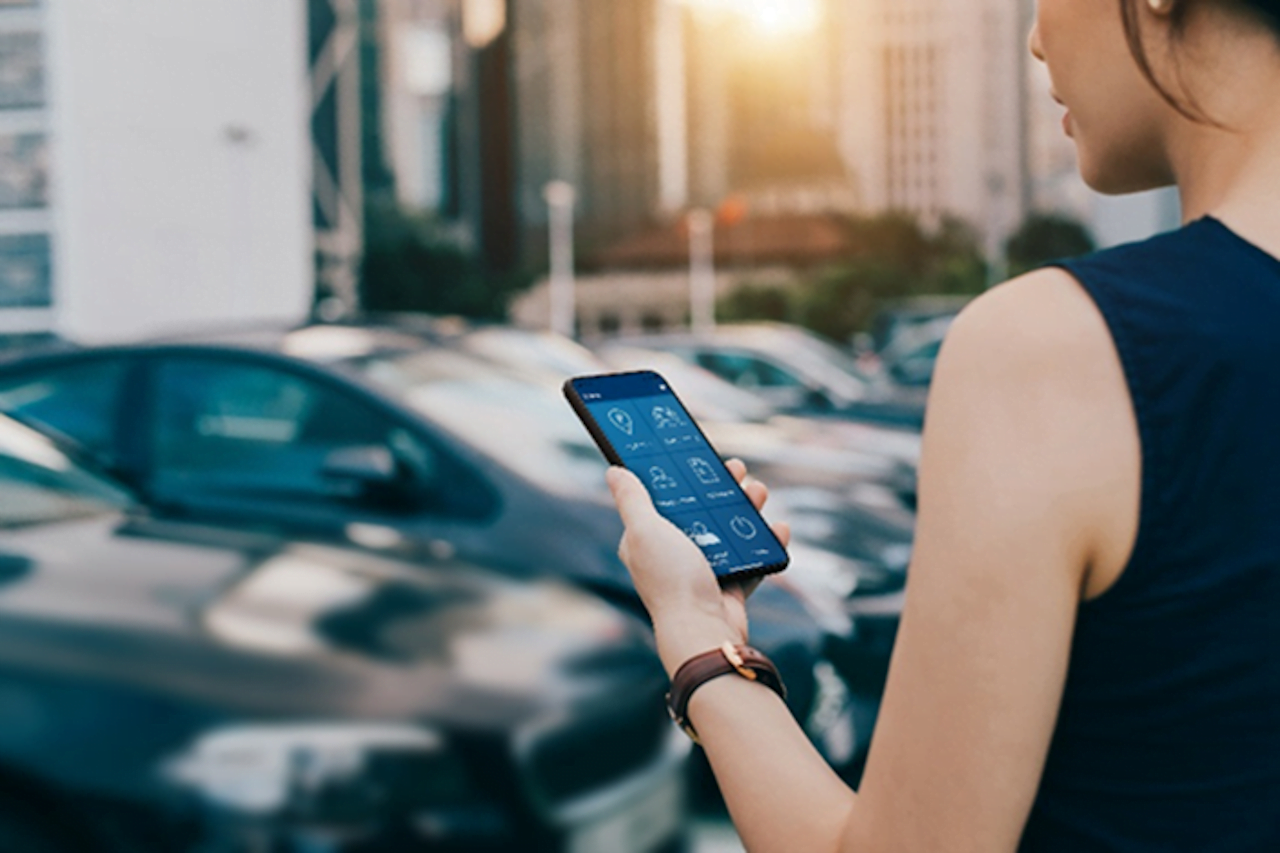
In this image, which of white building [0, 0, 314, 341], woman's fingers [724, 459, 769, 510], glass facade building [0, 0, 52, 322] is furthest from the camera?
white building [0, 0, 314, 341]

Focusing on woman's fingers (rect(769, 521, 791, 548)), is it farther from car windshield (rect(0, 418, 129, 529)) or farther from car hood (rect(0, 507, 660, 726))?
car windshield (rect(0, 418, 129, 529))

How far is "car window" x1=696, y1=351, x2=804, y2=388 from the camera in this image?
12.9 metres

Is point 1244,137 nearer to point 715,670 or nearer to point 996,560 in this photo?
point 996,560

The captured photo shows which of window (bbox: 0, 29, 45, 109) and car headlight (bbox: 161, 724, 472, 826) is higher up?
window (bbox: 0, 29, 45, 109)

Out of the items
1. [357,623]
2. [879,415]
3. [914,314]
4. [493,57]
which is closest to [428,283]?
[493,57]

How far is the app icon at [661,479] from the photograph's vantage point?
53.8 inches

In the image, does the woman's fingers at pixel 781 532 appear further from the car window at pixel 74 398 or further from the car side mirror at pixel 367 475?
the car window at pixel 74 398

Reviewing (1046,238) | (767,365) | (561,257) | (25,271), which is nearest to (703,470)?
(767,365)

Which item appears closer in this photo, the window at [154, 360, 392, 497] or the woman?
the woman

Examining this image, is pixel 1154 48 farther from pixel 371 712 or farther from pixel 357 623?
pixel 357 623

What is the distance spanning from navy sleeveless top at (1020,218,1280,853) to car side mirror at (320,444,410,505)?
11.6 feet

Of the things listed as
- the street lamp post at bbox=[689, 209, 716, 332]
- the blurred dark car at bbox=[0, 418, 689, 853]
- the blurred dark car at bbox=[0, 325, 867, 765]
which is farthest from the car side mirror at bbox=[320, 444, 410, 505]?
the street lamp post at bbox=[689, 209, 716, 332]

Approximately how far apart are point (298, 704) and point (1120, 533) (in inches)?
85.3

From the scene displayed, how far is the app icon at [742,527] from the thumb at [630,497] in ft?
0.25
